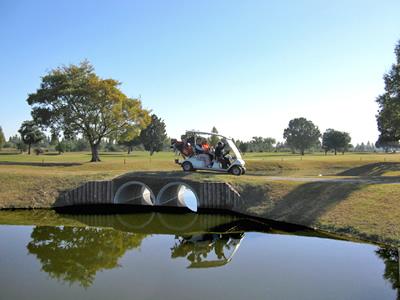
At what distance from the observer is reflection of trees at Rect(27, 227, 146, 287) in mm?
15422

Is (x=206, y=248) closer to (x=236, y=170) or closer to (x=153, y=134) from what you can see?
(x=236, y=170)

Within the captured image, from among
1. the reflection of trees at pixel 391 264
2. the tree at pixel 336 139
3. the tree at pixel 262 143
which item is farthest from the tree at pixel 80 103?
the tree at pixel 262 143

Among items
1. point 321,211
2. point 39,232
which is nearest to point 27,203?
point 39,232

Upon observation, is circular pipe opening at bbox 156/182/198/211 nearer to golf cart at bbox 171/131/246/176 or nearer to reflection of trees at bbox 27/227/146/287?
golf cart at bbox 171/131/246/176

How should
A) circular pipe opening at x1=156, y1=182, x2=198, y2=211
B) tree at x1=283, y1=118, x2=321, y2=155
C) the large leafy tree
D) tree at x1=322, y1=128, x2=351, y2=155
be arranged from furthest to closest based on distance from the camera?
1. tree at x1=283, y1=118, x2=321, y2=155
2. tree at x1=322, y1=128, x2=351, y2=155
3. the large leafy tree
4. circular pipe opening at x1=156, y1=182, x2=198, y2=211

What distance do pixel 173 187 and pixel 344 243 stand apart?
16.9 meters

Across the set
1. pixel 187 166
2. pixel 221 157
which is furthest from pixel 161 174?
pixel 221 157

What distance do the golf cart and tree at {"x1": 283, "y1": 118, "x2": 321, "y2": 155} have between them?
114 meters

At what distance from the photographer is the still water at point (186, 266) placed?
42.3 ft

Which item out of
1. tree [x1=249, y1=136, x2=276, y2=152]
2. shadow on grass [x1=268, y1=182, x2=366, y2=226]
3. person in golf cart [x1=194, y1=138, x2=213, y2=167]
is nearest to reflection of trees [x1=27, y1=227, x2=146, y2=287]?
shadow on grass [x1=268, y1=182, x2=366, y2=226]

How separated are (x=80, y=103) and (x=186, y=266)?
1455 inches

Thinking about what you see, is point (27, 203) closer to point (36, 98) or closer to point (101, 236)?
point (101, 236)

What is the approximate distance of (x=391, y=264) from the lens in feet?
50.3

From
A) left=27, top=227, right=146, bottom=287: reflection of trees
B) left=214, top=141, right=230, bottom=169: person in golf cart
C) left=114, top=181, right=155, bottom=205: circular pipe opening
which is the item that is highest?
left=214, top=141, right=230, bottom=169: person in golf cart
